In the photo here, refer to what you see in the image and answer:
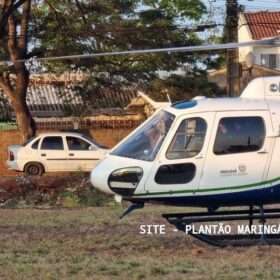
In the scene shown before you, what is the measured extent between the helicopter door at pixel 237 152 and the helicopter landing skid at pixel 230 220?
45cm

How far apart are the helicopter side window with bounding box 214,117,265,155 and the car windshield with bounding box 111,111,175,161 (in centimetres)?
78

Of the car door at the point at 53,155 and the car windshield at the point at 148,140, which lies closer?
the car windshield at the point at 148,140

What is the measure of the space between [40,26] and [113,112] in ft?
20.6

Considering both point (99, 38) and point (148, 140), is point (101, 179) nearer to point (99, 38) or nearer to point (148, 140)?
point (148, 140)

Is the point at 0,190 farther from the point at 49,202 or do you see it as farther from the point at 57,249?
the point at 57,249

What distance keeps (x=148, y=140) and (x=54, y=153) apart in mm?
21073

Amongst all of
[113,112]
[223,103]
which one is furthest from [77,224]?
[113,112]

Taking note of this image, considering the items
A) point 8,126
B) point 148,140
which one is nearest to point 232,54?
point 8,126

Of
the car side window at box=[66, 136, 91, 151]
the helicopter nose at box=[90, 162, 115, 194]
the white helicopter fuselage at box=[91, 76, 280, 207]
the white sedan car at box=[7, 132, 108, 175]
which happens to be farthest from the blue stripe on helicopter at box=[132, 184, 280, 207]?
the car side window at box=[66, 136, 91, 151]

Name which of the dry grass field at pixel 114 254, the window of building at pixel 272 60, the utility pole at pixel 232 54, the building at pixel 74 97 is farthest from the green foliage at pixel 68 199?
the window of building at pixel 272 60

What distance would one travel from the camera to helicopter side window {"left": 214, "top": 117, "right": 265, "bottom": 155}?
46.0 feet

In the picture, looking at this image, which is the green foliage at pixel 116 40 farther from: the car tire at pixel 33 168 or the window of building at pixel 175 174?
the window of building at pixel 175 174

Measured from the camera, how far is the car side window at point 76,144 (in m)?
35.1

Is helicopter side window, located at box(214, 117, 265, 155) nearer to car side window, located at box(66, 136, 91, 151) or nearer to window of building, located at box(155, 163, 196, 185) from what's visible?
window of building, located at box(155, 163, 196, 185)
